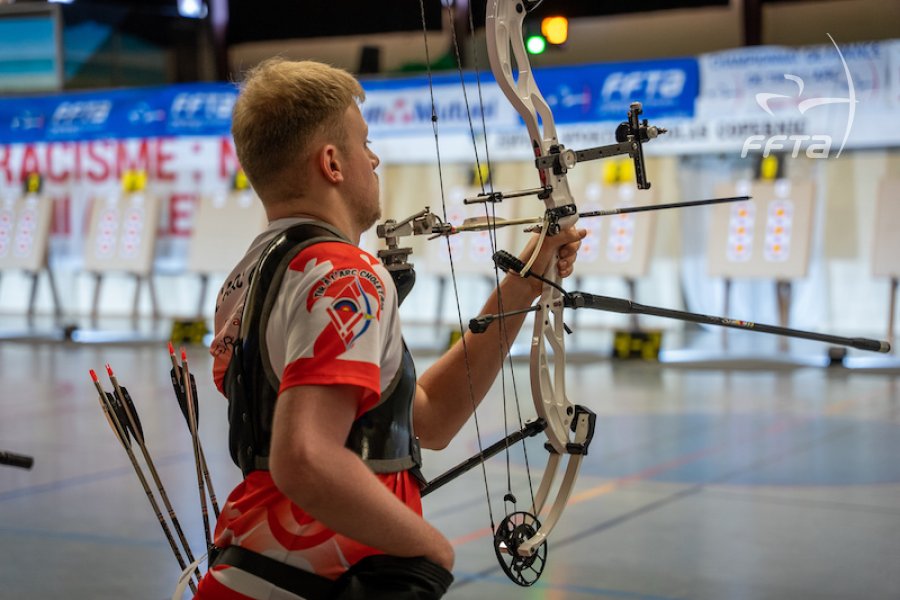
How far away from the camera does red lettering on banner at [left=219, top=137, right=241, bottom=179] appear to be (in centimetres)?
951

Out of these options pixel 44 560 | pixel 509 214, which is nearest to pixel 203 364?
pixel 509 214

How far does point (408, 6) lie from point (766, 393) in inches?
238

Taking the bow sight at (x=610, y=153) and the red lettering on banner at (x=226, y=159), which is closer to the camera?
the bow sight at (x=610, y=153)

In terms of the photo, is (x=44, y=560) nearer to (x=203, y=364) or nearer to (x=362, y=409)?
(x=362, y=409)

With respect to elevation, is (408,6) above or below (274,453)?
above

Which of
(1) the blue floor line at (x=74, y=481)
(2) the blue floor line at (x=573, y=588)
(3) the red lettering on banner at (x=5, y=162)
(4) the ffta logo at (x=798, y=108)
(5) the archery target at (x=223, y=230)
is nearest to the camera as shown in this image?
(2) the blue floor line at (x=573, y=588)

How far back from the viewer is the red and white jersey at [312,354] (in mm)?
1068

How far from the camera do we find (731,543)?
2.99m

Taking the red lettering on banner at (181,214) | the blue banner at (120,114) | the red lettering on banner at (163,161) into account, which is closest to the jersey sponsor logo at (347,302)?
the blue banner at (120,114)

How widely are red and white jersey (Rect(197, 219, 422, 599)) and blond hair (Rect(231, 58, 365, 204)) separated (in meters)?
0.06

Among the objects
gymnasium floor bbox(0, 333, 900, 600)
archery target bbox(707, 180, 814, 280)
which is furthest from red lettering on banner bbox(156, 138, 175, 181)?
archery target bbox(707, 180, 814, 280)

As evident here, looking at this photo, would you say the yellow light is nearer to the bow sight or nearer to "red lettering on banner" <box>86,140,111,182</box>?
the bow sight

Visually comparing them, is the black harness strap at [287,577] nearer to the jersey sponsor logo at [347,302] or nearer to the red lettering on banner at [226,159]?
the jersey sponsor logo at [347,302]

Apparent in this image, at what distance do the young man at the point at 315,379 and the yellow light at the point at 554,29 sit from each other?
195 cm
